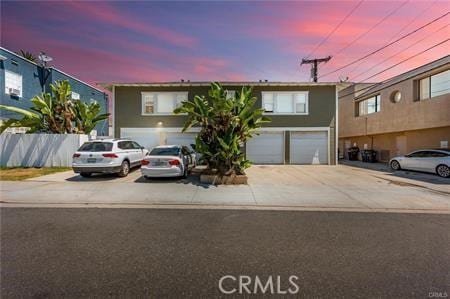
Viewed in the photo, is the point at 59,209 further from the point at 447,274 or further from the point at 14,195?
the point at 447,274

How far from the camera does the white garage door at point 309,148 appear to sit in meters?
17.9

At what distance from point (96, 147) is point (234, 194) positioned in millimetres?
6676

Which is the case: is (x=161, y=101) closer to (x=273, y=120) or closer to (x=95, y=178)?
(x=273, y=120)

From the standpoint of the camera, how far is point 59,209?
6465mm

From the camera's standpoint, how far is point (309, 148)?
17.9 m

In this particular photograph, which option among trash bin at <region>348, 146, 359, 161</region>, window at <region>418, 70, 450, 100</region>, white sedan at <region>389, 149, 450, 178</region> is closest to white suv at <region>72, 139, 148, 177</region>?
white sedan at <region>389, 149, 450, 178</region>

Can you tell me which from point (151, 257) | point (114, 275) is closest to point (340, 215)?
point (151, 257)

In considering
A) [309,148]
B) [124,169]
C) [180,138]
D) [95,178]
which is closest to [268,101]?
[309,148]

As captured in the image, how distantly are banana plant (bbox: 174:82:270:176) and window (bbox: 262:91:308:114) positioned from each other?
7.37m

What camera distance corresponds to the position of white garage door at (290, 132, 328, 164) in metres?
17.9

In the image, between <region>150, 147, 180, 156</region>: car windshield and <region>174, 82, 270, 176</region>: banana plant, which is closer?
<region>174, 82, 270, 176</region>: banana plant

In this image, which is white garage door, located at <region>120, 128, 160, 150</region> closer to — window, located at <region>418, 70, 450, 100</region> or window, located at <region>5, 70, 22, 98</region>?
window, located at <region>5, 70, 22, 98</region>

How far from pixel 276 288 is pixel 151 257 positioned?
1.92m

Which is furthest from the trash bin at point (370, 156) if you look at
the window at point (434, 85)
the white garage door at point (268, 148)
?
the white garage door at point (268, 148)
